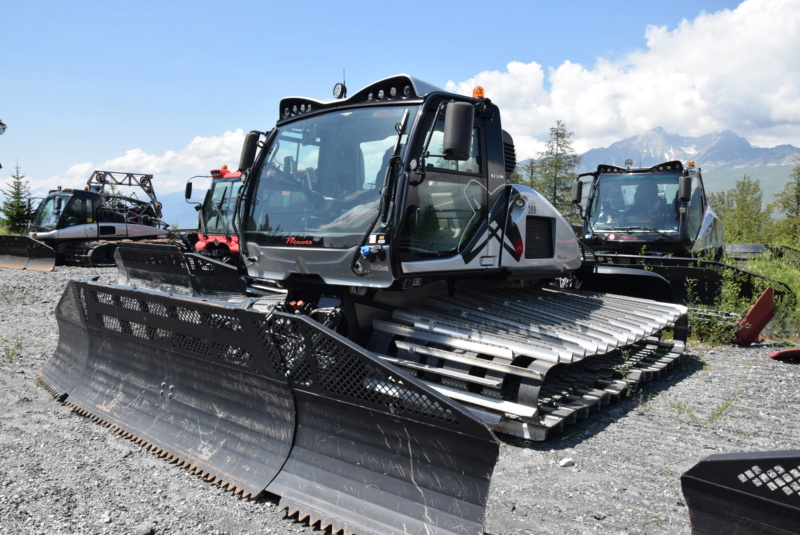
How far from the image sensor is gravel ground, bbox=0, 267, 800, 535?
129 inches

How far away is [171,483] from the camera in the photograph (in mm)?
3809

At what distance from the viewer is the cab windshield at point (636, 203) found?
36.0ft

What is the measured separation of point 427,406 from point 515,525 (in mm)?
801

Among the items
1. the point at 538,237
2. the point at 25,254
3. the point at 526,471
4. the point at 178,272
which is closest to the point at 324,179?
the point at 538,237

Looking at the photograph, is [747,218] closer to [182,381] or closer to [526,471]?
[526,471]

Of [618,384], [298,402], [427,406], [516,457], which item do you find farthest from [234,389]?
[618,384]

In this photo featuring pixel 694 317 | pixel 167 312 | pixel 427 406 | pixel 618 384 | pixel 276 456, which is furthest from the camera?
pixel 694 317

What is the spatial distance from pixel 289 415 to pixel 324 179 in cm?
220

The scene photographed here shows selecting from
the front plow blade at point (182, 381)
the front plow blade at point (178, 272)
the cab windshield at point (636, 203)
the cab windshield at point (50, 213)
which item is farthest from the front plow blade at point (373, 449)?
the cab windshield at point (50, 213)

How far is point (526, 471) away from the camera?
12.7 ft

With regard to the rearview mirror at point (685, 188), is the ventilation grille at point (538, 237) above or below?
below

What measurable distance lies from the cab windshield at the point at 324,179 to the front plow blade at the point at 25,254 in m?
15.4

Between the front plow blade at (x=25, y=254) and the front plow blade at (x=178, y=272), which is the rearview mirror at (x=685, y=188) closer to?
the front plow blade at (x=178, y=272)

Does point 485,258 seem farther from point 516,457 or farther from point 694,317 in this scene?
point 694,317
